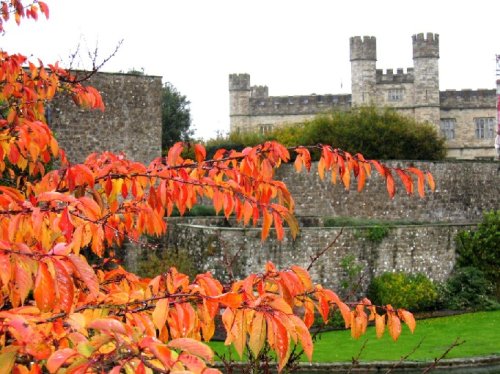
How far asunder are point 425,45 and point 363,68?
4.38 metres

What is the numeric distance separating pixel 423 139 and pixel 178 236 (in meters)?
20.5

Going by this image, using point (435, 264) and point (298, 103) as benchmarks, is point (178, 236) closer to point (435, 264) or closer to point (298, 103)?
point (435, 264)

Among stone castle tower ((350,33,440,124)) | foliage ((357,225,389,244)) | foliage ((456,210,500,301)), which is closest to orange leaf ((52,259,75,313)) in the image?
foliage ((357,225,389,244))

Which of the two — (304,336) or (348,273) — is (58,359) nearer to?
(304,336)

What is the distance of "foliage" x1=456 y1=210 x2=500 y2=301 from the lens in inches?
901

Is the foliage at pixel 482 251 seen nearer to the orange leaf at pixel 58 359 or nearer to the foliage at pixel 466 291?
the foliage at pixel 466 291

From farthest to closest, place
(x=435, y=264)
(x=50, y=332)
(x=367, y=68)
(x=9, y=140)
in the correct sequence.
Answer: (x=367, y=68), (x=435, y=264), (x=9, y=140), (x=50, y=332)

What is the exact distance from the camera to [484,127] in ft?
Answer: 194

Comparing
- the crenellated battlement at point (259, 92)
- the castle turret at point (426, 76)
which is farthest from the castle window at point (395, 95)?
the crenellated battlement at point (259, 92)

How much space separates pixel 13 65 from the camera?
311 inches

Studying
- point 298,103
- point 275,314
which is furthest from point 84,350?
point 298,103

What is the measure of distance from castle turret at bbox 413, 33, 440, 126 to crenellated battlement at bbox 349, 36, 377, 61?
2.67 meters

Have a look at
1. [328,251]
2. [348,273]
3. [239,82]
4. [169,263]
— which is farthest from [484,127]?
[169,263]

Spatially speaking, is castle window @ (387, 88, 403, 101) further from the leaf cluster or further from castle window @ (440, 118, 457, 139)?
the leaf cluster
